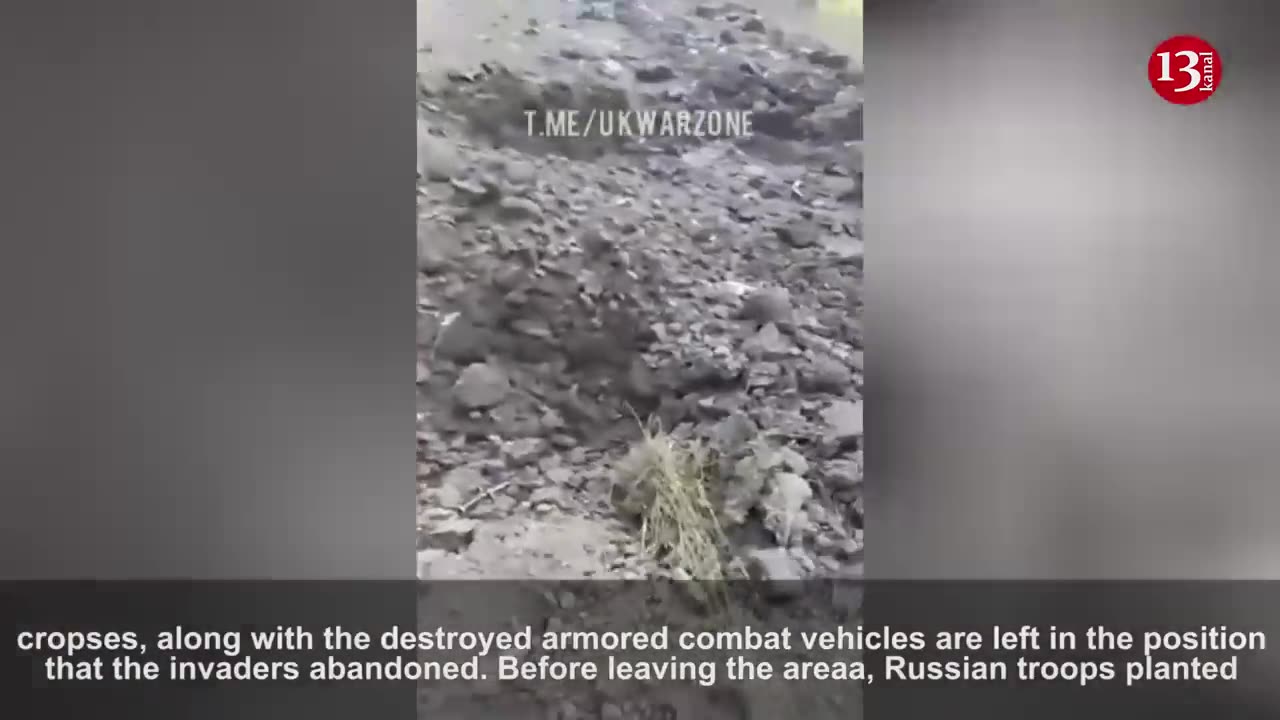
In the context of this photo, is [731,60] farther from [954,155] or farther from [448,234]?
[448,234]

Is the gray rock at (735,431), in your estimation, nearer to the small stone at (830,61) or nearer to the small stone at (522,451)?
the small stone at (522,451)

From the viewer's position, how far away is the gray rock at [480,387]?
124 cm

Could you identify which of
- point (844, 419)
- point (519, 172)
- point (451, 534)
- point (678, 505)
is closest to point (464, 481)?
point (451, 534)

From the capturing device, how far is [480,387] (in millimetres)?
1237

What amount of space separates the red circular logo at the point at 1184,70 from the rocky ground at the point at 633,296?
16.9 inches

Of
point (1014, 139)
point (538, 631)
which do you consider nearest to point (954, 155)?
point (1014, 139)

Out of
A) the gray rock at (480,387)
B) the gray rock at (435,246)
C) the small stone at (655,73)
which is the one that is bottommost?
the gray rock at (480,387)

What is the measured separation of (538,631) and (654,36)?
863 mm

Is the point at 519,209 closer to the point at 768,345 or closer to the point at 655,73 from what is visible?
the point at 655,73

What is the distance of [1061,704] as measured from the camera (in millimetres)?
1248

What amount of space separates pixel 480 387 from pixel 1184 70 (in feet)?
3.59

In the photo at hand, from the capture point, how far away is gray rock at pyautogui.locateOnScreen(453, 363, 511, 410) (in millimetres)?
1236

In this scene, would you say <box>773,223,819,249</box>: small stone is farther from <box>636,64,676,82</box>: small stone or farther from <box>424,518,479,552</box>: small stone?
<box>424,518,479,552</box>: small stone

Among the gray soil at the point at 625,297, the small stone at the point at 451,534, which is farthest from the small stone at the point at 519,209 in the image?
the small stone at the point at 451,534
